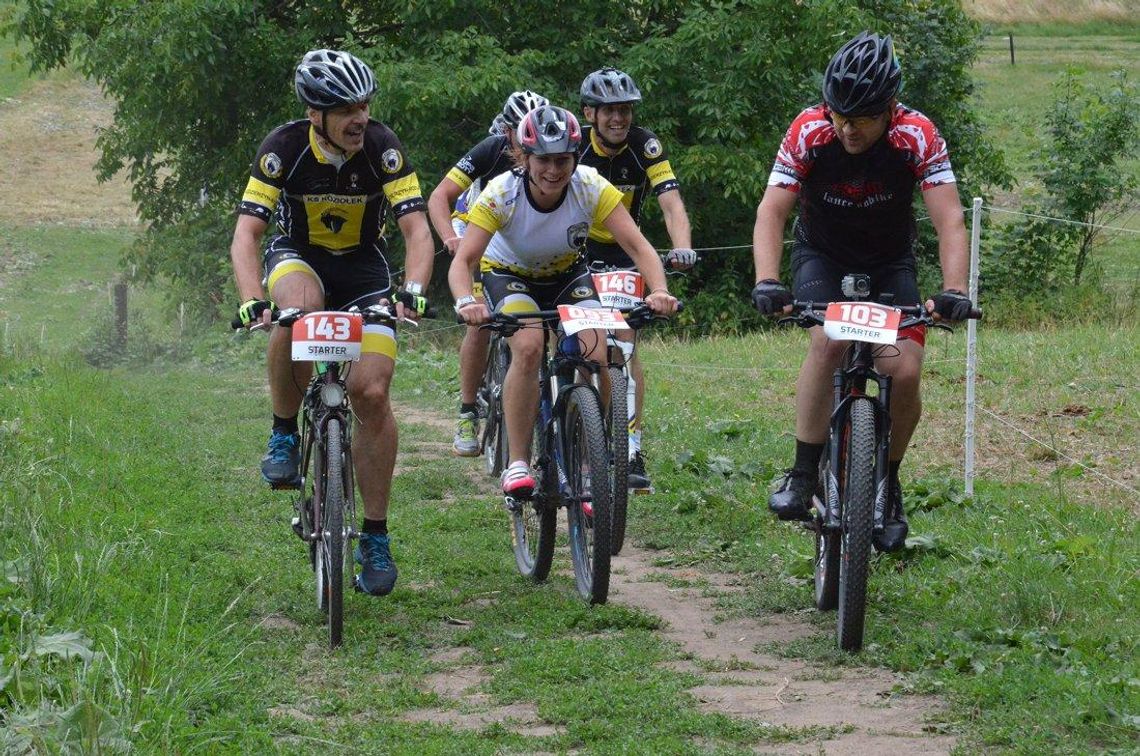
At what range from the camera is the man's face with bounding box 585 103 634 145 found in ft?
26.7

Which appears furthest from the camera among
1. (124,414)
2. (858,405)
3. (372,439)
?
(124,414)

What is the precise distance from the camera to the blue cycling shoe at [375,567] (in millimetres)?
6004

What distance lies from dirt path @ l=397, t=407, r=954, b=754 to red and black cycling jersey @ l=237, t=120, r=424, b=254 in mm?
1913

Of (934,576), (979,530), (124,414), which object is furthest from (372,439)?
(124,414)

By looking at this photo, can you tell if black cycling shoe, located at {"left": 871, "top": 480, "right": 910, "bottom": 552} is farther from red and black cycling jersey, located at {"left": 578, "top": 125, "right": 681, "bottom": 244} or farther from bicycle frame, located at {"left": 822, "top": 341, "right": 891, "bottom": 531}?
red and black cycling jersey, located at {"left": 578, "top": 125, "right": 681, "bottom": 244}

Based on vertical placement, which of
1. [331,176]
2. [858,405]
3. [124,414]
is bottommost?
[124,414]

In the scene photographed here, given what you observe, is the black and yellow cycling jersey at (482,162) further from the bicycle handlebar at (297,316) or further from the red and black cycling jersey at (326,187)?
the bicycle handlebar at (297,316)

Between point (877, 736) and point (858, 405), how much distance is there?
1.37 m

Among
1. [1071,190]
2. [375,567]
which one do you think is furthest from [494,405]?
[1071,190]

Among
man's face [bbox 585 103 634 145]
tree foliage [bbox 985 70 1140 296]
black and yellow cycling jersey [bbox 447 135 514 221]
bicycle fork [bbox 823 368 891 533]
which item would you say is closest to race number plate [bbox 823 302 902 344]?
bicycle fork [bbox 823 368 891 533]

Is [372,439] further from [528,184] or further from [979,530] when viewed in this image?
[979,530]

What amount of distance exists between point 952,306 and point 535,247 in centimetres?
224

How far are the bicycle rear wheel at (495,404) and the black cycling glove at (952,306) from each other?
12.0ft

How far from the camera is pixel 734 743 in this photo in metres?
4.39
